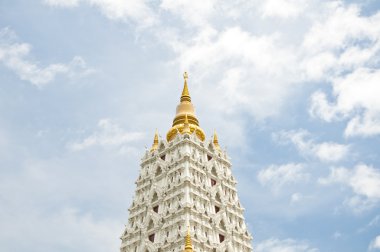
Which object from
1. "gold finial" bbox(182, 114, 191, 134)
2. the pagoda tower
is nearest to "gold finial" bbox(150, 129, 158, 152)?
the pagoda tower

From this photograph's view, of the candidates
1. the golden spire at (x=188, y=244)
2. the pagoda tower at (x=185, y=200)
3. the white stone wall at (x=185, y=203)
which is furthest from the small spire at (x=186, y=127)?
the golden spire at (x=188, y=244)

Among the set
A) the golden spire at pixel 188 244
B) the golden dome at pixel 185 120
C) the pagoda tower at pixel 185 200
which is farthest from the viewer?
the golden dome at pixel 185 120

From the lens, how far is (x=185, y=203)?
61.5 m

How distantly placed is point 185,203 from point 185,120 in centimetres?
1615

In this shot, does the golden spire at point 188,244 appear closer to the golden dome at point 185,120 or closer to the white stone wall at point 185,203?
the white stone wall at point 185,203

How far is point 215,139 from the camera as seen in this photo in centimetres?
7700

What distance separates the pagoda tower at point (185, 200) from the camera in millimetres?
60625

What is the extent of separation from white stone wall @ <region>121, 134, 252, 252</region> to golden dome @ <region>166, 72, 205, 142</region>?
1.96 meters

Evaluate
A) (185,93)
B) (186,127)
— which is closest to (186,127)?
(186,127)

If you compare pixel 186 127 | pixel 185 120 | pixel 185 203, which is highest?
pixel 185 120

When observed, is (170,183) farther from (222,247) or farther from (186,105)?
(186,105)

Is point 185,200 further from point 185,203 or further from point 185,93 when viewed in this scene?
point 185,93

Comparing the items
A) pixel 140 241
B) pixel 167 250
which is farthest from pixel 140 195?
pixel 167 250

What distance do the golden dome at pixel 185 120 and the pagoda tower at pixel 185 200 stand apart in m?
0.15
